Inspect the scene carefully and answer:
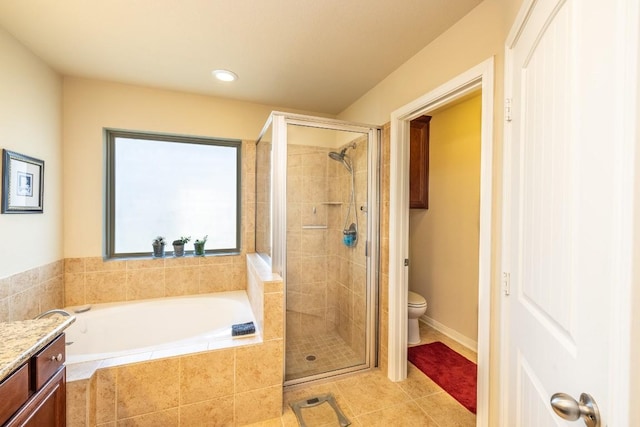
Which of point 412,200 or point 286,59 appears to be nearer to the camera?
point 286,59

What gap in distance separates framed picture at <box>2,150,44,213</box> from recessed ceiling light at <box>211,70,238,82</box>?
1408 millimetres

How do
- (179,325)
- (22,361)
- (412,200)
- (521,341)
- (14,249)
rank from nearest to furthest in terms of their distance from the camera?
(22,361) → (521,341) → (14,249) → (179,325) → (412,200)

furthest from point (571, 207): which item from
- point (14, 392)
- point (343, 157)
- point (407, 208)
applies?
point (343, 157)

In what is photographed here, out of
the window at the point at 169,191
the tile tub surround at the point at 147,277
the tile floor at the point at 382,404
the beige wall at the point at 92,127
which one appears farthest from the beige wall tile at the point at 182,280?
the tile floor at the point at 382,404

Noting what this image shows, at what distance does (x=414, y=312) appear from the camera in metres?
2.56

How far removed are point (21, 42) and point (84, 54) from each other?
317mm

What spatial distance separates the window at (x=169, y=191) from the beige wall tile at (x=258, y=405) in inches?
56.8

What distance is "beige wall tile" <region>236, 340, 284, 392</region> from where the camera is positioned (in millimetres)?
1696

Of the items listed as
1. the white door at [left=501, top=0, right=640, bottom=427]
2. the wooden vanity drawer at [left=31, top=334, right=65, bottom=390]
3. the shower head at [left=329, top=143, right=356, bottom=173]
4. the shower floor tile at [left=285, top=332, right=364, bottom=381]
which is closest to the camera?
the white door at [left=501, top=0, right=640, bottom=427]

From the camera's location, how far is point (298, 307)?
2.41m

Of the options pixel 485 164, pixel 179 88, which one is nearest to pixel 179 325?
pixel 179 88

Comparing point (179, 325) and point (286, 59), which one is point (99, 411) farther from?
point (286, 59)

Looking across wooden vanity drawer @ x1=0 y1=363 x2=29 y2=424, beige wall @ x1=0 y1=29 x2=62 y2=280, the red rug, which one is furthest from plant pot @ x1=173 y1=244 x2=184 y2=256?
the red rug

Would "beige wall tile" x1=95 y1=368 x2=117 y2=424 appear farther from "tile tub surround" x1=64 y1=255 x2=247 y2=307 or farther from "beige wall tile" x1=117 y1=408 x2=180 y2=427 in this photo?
"tile tub surround" x1=64 y1=255 x2=247 y2=307
